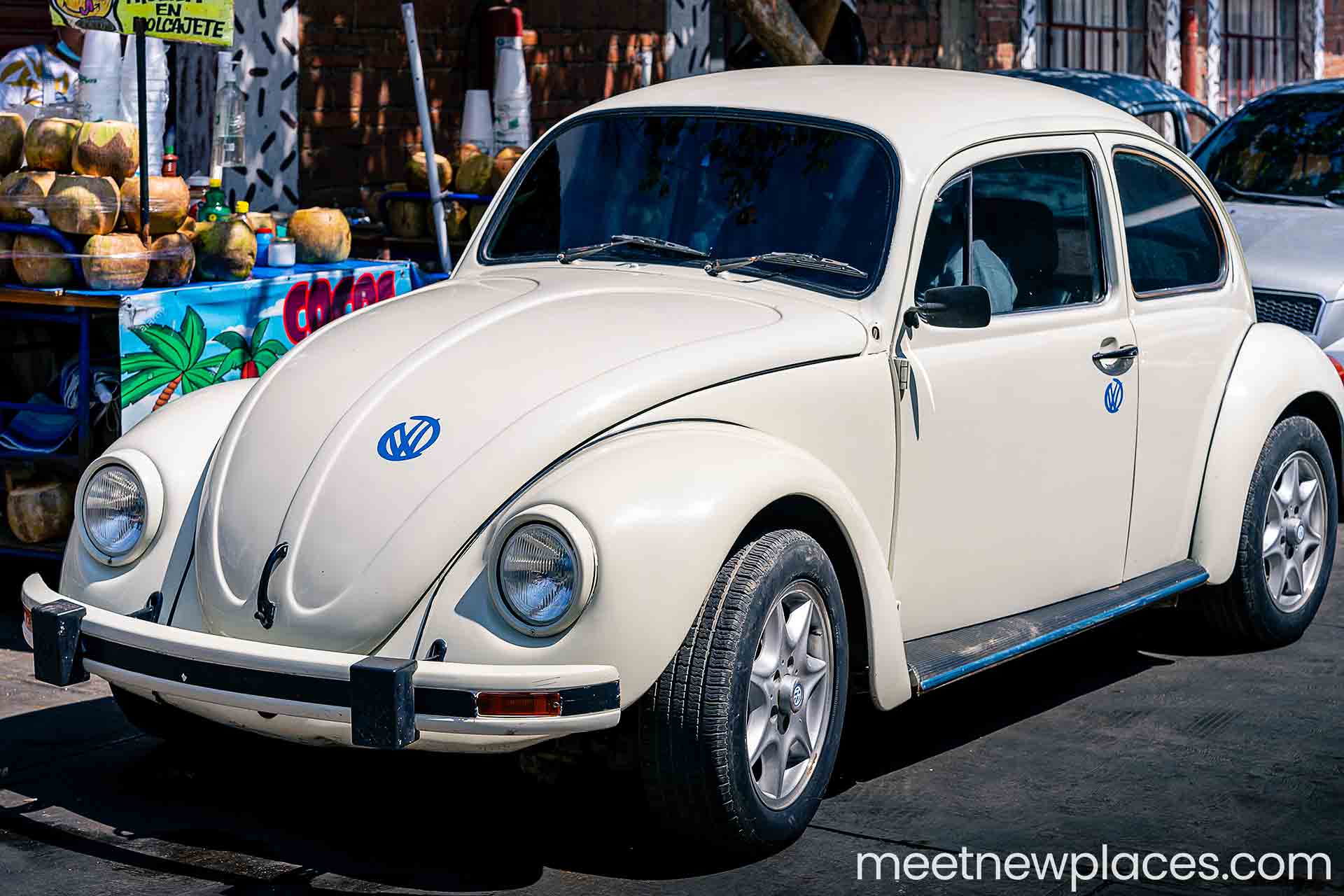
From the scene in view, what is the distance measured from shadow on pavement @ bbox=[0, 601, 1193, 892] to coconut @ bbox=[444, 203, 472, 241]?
3.58 meters

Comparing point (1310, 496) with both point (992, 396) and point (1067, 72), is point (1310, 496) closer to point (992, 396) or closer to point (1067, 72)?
point (992, 396)

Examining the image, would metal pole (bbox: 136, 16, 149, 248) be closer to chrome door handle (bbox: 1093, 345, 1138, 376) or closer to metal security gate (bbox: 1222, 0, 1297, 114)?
chrome door handle (bbox: 1093, 345, 1138, 376)

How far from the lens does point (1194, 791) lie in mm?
4836

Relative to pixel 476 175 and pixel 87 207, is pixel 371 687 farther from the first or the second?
pixel 476 175

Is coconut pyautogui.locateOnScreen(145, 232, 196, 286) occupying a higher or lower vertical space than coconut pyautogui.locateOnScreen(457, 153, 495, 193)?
lower

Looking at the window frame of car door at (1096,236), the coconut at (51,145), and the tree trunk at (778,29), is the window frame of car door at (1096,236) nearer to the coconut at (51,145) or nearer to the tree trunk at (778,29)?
the coconut at (51,145)

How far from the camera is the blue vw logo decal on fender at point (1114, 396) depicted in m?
5.40

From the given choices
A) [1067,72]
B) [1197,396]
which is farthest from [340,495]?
[1067,72]

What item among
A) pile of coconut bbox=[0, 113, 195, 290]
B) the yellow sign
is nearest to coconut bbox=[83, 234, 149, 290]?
pile of coconut bbox=[0, 113, 195, 290]

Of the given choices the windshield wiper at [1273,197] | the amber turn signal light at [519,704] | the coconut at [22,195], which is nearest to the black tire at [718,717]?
the amber turn signal light at [519,704]

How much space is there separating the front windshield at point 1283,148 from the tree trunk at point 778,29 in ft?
7.98

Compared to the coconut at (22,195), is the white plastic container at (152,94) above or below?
above

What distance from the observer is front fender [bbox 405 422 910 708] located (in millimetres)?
3898

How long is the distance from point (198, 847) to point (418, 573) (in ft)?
3.11
